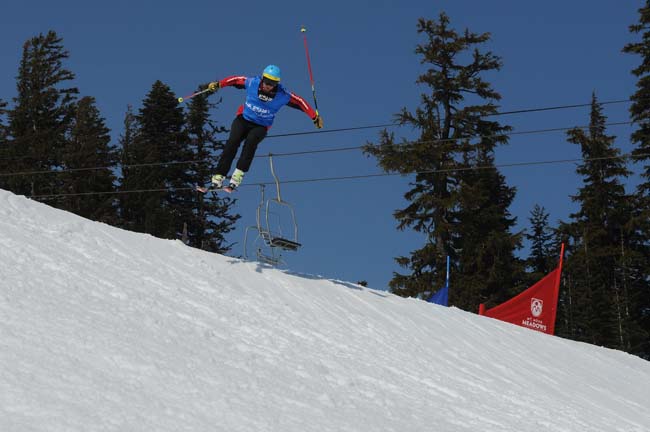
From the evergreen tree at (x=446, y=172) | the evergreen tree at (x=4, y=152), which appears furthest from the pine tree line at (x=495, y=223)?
the evergreen tree at (x=4, y=152)

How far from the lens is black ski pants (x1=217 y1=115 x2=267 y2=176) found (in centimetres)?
1138

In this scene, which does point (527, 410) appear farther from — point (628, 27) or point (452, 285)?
point (628, 27)

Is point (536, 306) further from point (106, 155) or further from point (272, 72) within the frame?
point (106, 155)

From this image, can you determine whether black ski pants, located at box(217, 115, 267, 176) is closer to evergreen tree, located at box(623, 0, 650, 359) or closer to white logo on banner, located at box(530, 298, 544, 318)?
white logo on banner, located at box(530, 298, 544, 318)

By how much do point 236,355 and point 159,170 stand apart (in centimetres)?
3384

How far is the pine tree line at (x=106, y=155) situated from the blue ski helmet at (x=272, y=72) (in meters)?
26.5

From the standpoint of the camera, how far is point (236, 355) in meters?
7.51

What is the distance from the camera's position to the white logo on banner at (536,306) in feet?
66.2

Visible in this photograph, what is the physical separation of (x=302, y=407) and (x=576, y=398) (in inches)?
166

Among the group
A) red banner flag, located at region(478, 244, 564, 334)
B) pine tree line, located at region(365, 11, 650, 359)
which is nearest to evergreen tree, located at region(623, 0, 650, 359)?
pine tree line, located at region(365, 11, 650, 359)

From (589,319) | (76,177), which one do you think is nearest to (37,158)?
(76,177)

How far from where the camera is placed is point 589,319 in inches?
1448

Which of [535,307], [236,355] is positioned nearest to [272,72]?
[236,355]

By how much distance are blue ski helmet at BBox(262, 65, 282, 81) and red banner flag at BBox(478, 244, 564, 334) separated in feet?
34.7
